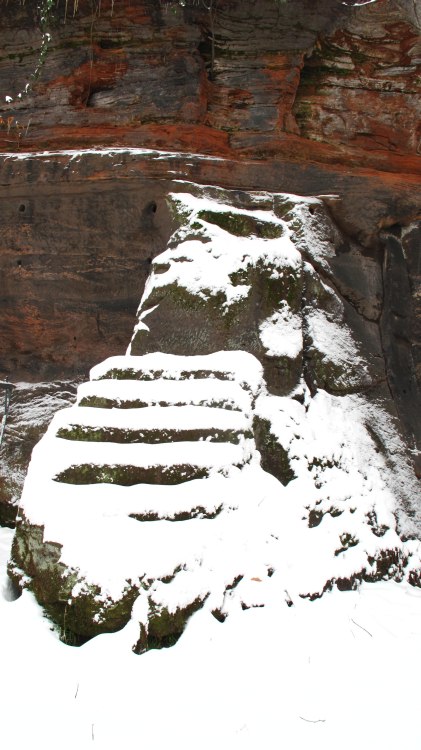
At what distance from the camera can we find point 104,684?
202 cm

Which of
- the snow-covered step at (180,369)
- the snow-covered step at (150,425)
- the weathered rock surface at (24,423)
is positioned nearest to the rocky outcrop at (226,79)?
the weathered rock surface at (24,423)

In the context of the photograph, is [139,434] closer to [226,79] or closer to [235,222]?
[235,222]

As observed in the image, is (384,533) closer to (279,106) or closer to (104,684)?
(104,684)

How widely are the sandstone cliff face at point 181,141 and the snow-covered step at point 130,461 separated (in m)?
2.49

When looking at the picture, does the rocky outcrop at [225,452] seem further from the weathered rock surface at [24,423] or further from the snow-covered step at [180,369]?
the weathered rock surface at [24,423]

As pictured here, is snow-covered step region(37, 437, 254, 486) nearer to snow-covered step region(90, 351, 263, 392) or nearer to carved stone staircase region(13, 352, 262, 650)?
carved stone staircase region(13, 352, 262, 650)

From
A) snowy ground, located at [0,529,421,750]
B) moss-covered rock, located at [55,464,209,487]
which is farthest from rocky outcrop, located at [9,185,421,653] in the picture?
snowy ground, located at [0,529,421,750]

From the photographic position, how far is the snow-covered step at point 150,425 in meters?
2.93

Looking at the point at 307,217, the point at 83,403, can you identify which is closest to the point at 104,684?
the point at 83,403

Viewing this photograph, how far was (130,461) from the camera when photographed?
2.75 meters

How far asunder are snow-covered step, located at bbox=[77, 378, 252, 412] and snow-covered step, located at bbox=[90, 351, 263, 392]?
0.55ft

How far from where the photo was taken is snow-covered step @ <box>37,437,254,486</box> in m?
2.73

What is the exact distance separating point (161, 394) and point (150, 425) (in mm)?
302

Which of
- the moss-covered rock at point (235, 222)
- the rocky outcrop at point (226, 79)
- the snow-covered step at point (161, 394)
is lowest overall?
the snow-covered step at point (161, 394)
